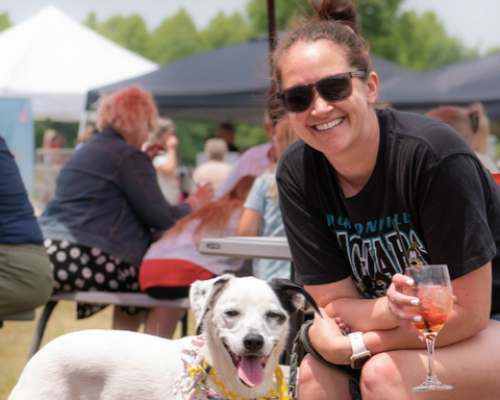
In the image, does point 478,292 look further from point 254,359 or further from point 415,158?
point 254,359

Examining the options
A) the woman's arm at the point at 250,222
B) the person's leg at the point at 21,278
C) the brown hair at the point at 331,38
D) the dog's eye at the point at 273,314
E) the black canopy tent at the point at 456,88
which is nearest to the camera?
the brown hair at the point at 331,38

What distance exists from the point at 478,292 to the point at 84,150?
3590 mm

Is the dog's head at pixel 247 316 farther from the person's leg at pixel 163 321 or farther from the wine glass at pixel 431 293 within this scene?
the person's leg at pixel 163 321

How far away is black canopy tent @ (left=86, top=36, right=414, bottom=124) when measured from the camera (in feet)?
32.1

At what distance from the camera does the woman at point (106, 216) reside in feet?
15.4

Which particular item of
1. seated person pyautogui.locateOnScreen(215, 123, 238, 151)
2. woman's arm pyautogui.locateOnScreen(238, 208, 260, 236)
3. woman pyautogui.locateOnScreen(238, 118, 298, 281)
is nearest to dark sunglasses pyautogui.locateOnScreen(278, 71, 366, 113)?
woman pyautogui.locateOnScreen(238, 118, 298, 281)

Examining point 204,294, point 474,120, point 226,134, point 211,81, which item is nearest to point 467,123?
point 474,120

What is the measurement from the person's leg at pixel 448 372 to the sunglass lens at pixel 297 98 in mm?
931

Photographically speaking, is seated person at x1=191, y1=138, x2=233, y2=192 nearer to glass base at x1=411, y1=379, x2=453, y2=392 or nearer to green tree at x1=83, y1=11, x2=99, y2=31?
glass base at x1=411, y1=379, x2=453, y2=392

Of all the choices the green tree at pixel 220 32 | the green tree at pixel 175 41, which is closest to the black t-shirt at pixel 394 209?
the green tree at pixel 175 41

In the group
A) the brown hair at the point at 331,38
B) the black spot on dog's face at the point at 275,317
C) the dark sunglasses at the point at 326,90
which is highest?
the brown hair at the point at 331,38

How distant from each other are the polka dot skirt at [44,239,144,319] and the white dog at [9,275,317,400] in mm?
1793

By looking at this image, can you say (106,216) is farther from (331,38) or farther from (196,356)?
(331,38)

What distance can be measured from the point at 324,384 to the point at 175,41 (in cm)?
7332
